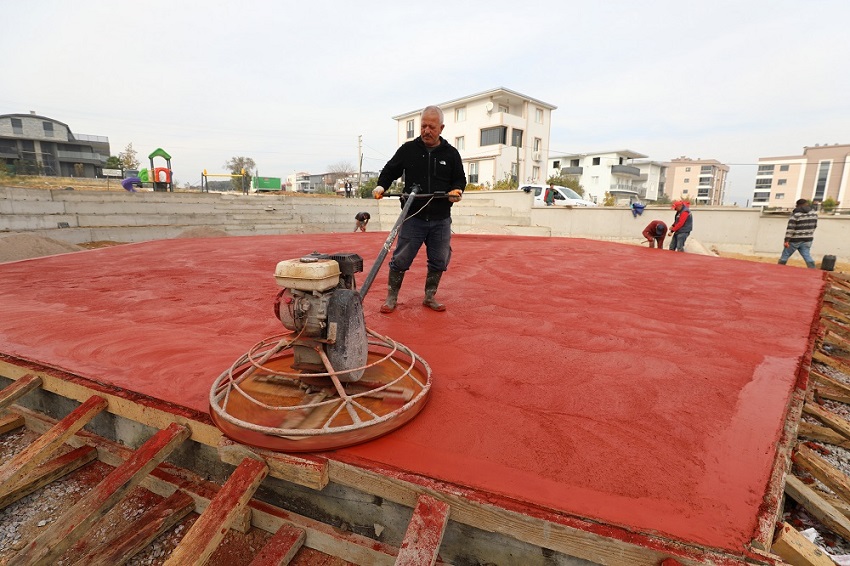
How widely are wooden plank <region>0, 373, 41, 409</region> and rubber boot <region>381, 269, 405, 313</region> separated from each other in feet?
7.70

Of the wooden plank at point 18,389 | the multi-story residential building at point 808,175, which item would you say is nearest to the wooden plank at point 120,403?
the wooden plank at point 18,389

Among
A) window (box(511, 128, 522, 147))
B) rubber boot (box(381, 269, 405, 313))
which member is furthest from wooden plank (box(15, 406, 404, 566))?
window (box(511, 128, 522, 147))

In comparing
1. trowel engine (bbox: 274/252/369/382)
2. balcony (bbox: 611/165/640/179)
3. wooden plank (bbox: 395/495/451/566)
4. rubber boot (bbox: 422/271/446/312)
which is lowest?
wooden plank (bbox: 395/495/451/566)

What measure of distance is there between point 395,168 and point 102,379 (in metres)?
2.44

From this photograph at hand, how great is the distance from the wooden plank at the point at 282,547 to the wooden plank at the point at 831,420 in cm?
Answer: 297

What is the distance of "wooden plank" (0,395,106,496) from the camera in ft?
6.15

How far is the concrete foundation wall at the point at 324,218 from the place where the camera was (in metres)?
10.2

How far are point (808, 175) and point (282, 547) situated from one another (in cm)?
8164

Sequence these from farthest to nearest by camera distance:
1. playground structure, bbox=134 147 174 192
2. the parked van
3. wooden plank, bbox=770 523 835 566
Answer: the parked van < playground structure, bbox=134 147 174 192 < wooden plank, bbox=770 523 835 566

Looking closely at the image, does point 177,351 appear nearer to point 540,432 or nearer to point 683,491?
point 540,432

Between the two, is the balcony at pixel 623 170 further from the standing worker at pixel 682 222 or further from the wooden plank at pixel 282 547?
the wooden plank at pixel 282 547

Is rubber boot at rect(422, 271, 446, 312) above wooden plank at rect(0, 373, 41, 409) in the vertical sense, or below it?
above

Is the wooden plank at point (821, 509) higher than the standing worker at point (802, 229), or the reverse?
the standing worker at point (802, 229)

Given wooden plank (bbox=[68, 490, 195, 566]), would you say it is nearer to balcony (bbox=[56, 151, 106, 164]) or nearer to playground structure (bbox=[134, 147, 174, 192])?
playground structure (bbox=[134, 147, 174, 192])
